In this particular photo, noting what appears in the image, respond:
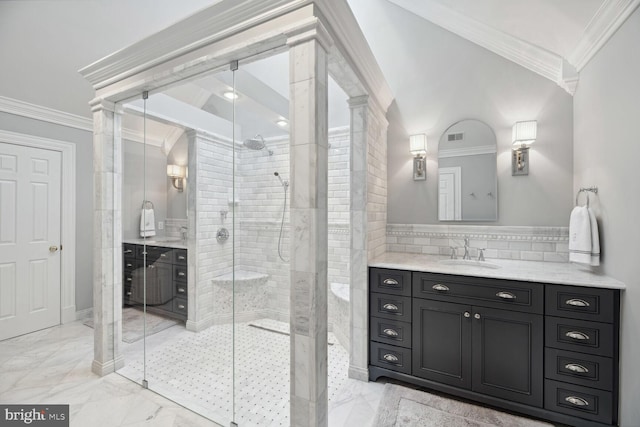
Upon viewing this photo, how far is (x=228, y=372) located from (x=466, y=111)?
10.1 ft

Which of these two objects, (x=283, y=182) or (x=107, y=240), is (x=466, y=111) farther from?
(x=107, y=240)

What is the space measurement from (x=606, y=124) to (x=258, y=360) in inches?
112

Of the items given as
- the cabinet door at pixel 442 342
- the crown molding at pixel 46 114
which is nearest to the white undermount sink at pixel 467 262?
the cabinet door at pixel 442 342

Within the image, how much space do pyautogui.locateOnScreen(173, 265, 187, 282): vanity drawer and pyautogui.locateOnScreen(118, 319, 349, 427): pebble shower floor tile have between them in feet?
1.35

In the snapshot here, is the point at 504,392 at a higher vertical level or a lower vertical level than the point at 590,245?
lower

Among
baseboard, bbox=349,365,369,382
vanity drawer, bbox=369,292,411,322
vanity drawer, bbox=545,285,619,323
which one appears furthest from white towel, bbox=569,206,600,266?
baseboard, bbox=349,365,369,382

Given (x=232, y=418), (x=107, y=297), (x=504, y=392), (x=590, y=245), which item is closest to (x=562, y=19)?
(x=590, y=245)

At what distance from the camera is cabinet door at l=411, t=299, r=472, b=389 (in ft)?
6.70

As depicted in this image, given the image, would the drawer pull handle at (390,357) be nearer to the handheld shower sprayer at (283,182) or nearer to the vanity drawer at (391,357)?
the vanity drawer at (391,357)

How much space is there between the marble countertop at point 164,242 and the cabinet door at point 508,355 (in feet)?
7.51

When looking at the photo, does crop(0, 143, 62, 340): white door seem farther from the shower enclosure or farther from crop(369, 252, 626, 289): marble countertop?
crop(369, 252, 626, 289): marble countertop

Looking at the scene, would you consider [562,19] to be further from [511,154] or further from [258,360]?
[258,360]

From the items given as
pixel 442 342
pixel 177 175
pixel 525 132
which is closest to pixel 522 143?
pixel 525 132

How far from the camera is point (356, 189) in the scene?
7.78ft
